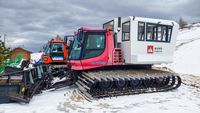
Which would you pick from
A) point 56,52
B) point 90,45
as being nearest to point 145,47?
point 90,45

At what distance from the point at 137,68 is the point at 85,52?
3.15 metres

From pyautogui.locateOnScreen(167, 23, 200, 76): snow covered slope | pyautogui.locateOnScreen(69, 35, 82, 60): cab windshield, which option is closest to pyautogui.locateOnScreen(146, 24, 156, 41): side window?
pyautogui.locateOnScreen(69, 35, 82, 60): cab windshield

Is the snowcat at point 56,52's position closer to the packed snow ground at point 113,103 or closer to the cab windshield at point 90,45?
the packed snow ground at point 113,103

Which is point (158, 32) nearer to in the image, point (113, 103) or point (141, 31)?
point (141, 31)

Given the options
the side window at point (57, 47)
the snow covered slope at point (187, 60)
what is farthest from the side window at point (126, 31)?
the snow covered slope at point (187, 60)

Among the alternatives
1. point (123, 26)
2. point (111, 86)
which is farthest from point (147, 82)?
point (123, 26)

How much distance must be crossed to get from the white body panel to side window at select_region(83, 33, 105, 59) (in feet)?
3.03

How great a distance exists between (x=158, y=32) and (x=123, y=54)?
6.73ft

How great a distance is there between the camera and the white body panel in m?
11.8

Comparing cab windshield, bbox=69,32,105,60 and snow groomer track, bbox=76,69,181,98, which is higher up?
cab windshield, bbox=69,32,105,60

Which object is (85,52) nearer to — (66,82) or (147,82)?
(66,82)

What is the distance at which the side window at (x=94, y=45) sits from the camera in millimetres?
11734

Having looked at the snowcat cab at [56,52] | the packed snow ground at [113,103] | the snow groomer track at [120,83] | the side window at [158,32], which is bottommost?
the packed snow ground at [113,103]

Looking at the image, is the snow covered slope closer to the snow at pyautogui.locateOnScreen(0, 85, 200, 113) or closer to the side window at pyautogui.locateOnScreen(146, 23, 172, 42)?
the side window at pyautogui.locateOnScreen(146, 23, 172, 42)
